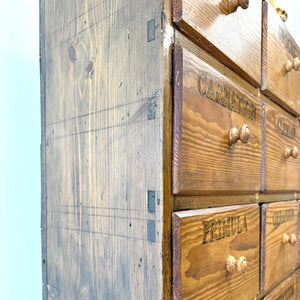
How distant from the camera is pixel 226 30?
2.02ft

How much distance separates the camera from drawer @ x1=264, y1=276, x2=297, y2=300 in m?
0.80

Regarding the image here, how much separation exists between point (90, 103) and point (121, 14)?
6.4 inches

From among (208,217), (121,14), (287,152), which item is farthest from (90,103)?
(287,152)

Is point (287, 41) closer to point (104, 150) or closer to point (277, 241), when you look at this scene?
point (277, 241)

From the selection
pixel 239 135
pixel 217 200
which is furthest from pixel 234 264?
pixel 239 135

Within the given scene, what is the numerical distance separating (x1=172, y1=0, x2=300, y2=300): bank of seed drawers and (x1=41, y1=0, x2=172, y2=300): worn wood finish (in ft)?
0.13

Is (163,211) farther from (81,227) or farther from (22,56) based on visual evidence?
(22,56)

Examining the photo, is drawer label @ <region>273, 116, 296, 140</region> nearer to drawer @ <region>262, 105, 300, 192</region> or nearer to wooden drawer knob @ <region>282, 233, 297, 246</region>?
drawer @ <region>262, 105, 300, 192</region>

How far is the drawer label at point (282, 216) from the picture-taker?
829mm

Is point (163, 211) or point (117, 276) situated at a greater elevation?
point (163, 211)

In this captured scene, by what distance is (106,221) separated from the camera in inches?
22.1

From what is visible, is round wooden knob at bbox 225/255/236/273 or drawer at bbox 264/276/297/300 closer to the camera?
round wooden knob at bbox 225/255/236/273

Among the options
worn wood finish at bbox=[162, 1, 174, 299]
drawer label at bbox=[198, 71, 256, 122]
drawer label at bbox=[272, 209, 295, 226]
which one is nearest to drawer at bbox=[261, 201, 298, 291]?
drawer label at bbox=[272, 209, 295, 226]

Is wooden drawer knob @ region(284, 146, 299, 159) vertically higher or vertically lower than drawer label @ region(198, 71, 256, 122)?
lower
